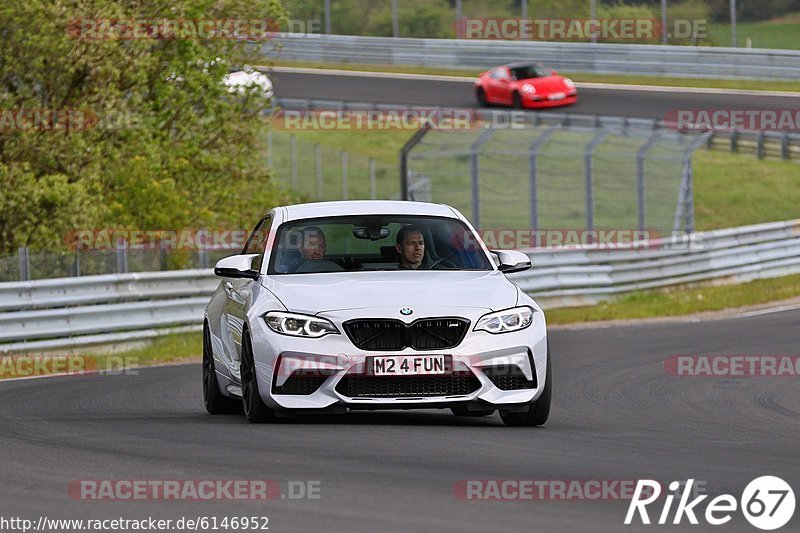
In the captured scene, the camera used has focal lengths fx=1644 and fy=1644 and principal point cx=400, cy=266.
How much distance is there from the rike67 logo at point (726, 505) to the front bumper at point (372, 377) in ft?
7.52

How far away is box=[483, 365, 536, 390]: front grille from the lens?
971cm

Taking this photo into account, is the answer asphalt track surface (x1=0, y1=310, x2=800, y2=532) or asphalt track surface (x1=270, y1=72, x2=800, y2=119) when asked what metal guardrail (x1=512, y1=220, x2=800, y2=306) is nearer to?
asphalt track surface (x1=0, y1=310, x2=800, y2=532)

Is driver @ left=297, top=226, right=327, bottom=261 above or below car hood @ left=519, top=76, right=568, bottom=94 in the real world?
above

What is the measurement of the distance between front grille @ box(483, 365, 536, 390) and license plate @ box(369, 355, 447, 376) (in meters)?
0.34

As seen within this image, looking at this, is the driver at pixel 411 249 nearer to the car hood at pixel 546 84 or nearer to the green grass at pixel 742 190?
the green grass at pixel 742 190

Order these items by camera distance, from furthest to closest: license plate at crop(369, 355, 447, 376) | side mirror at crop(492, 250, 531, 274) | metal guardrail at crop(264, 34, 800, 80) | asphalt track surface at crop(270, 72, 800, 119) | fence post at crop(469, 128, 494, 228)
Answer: metal guardrail at crop(264, 34, 800, 80) < asphalt track surface at crop(270, 72, 800, 119) < fence post at crop(469, 128, 494, 228) < side mirror at crop(492, 250, 531, 274) < license plate at crop(369, 355, 447, 376)

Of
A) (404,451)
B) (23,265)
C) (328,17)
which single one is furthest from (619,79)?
(404,451)

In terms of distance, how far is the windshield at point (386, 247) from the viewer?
10.6 metres

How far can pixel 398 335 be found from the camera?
9609 mm

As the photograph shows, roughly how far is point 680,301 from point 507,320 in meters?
16.6

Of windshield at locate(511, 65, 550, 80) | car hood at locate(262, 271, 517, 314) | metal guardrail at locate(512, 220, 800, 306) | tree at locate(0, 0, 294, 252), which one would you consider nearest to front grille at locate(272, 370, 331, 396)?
car hood at locate(262, 271, 517, 314)

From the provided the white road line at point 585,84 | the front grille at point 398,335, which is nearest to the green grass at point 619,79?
the white road line at point 585,84

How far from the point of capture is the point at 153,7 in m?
26.3

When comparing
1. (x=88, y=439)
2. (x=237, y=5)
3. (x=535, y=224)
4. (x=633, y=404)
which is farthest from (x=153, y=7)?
(x=88, y=439)
